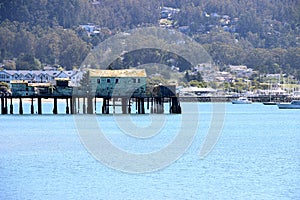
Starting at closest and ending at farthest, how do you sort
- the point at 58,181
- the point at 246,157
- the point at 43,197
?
1. the point at 43,197
2. the point at 58,181
3. the point at 246,157

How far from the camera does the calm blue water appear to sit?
129 feet

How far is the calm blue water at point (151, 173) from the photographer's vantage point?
39.4 meters

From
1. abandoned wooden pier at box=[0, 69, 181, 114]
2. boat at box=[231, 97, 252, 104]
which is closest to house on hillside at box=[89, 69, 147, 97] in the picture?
abandoned wooden pier at box=[0, 69, 181, 114]

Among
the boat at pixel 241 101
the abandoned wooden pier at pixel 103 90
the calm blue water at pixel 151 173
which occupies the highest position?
the abandoned wooden pier at pixel 103 90

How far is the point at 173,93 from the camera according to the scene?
100 m

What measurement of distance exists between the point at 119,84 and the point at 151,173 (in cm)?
5307

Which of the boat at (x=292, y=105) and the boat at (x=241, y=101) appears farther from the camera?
the boat at (x=241, y=101)

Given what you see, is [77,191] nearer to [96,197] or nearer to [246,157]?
[96,197]

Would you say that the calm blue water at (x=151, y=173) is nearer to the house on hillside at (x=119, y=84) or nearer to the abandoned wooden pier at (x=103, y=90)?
the abandoned wooden pier at (x=103, y=90)

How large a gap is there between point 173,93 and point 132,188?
5986cm

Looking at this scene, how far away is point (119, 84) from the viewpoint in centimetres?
9788

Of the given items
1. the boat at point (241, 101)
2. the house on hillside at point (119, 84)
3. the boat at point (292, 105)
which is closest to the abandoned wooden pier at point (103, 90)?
the house on hillside at point (119, 84)

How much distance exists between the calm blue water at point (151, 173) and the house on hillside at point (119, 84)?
24518 mm

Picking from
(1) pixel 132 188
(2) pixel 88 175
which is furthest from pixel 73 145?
(1) pixel 132 188
